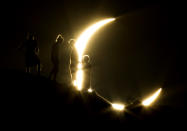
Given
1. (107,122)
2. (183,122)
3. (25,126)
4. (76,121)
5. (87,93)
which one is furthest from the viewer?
(183,122)

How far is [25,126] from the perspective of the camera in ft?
46.5

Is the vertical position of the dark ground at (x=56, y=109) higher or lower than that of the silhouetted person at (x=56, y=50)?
lower

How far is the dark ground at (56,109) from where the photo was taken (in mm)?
14898

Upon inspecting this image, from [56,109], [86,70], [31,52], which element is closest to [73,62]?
[86,70]

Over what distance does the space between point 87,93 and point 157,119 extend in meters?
4.26

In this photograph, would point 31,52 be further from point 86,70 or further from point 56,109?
point 56,109

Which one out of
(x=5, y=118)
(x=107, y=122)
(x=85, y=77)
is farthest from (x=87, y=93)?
(x=5, y=118)

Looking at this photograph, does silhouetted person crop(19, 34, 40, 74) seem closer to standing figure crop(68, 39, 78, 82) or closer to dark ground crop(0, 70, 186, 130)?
dark ground crop(0, 70, 186, 130)

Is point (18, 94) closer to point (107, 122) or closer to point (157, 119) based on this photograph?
point (107, 122)

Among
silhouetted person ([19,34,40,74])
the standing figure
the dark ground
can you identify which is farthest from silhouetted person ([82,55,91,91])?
silhouetted person ([19,34,40,74])

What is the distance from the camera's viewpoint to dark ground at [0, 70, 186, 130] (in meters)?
14.9

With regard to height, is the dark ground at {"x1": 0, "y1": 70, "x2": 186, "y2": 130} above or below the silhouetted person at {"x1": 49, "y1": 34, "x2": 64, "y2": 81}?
below

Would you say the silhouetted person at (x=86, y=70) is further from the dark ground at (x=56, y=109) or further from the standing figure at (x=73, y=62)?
the dark ground at (x=56, y=109)

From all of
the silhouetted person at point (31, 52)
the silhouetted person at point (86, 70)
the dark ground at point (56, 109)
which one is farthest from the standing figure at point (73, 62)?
the silhouetted person at point (31, 52)
